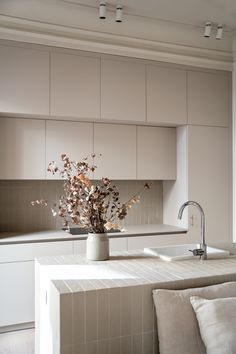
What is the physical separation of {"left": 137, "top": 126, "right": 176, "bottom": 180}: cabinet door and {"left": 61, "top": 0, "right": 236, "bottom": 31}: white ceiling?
1127 millimetres

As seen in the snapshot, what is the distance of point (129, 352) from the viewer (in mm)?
1655

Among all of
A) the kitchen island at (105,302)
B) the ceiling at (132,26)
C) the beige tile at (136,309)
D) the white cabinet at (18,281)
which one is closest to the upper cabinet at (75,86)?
the ceiling at (132,26)

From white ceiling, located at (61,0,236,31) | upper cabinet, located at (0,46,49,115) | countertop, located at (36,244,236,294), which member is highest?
white ceiling, located at (61,0,236,31)

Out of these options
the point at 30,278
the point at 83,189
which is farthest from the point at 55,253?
the point at 83,189

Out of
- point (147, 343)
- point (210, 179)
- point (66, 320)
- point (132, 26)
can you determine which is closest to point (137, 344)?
point (147, 343)

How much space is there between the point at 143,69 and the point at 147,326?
274 centimetres

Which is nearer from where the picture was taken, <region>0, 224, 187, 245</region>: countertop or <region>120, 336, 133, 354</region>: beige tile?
<region>120, 336, 133, 354</region>: beige tile

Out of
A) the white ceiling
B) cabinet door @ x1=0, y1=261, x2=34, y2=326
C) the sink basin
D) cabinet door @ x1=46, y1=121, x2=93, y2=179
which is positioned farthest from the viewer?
cabinet door @ x1=46, y1=121, x2=93, y2=179

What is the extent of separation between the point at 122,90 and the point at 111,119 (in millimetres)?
319

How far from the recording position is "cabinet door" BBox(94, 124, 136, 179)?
3723mm

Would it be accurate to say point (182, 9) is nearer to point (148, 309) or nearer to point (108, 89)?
point (108, 89)

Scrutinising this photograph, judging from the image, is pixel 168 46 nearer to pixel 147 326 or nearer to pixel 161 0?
pixel 161 0

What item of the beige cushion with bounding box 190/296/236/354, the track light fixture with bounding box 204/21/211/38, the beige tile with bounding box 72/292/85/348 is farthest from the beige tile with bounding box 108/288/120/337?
the track light fixture with bounding box 204/21/211/38

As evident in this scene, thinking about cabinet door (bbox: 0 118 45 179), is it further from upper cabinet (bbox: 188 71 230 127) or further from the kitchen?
upper cabinet (bbox: 188 71 230 127)
